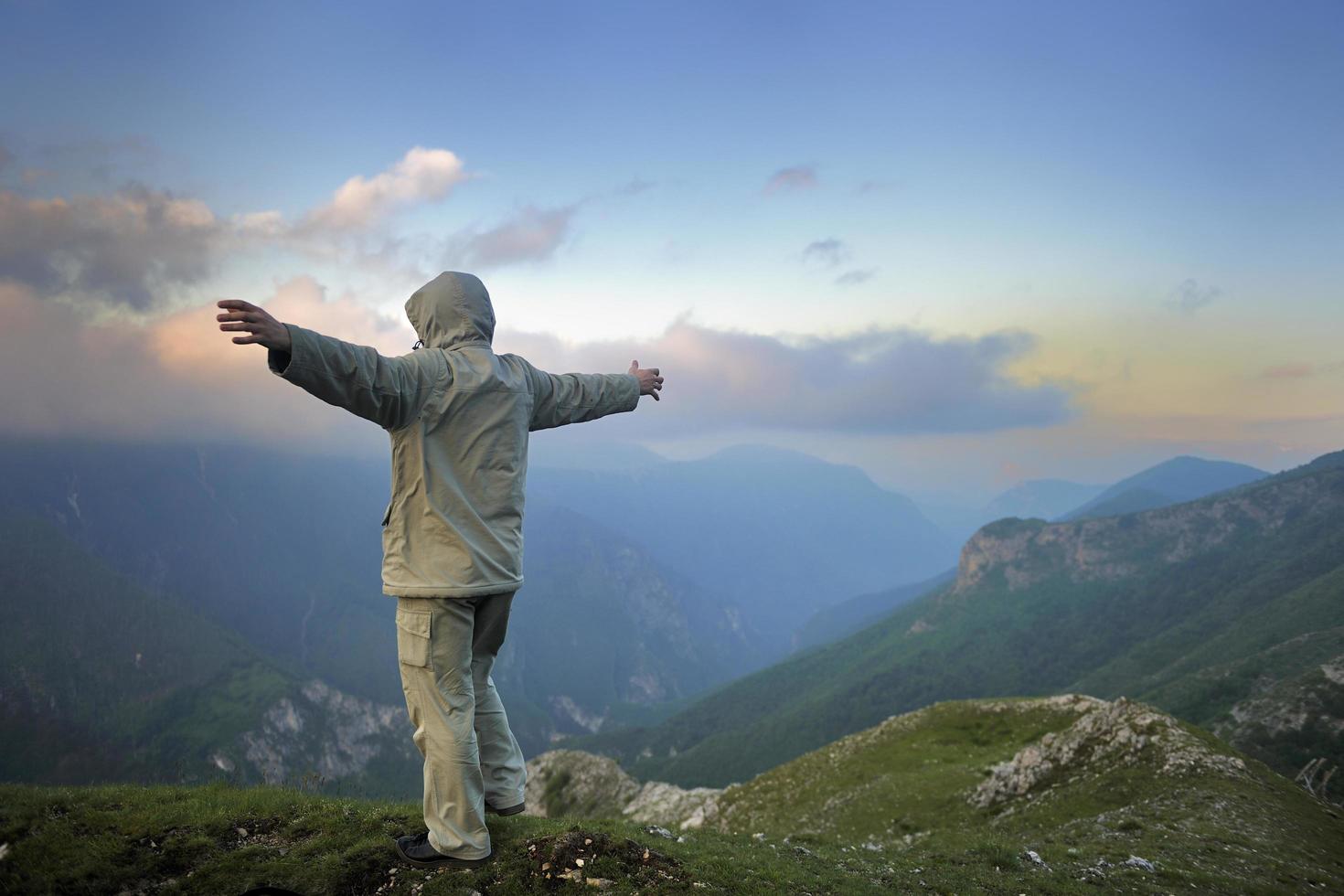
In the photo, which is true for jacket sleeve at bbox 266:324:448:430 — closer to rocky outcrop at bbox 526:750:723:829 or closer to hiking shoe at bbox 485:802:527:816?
hiking shoe at bbox 485:802:527:816

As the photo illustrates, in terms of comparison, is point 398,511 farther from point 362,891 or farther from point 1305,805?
point 1305,805

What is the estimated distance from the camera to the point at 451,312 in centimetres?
666

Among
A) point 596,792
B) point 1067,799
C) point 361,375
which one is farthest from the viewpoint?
point 596,792

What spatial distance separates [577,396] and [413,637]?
298 centimetres

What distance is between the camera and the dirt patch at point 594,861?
6.19 m

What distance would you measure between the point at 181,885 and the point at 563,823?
4.25 m

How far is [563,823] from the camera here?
8891 mm

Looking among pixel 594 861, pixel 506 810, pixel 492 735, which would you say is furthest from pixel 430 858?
pixel 594 861

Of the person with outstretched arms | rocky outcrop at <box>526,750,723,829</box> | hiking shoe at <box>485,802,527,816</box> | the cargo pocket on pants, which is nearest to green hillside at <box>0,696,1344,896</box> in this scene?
hiking shoe at <box>485,802,527,816</box>

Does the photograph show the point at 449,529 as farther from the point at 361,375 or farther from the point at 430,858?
the point at 430,858

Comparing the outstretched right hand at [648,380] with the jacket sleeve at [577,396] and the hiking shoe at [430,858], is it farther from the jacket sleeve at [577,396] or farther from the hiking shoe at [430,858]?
the hiking shoe at [430,858]

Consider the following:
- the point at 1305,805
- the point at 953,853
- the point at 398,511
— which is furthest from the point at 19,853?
the point at 1305,805

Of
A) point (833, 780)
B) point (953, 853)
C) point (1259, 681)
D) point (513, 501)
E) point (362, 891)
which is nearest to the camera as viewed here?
point (362, 891)

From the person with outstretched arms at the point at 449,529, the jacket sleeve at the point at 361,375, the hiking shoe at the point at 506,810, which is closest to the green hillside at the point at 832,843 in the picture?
the hiking shoe at the point at 506,810
